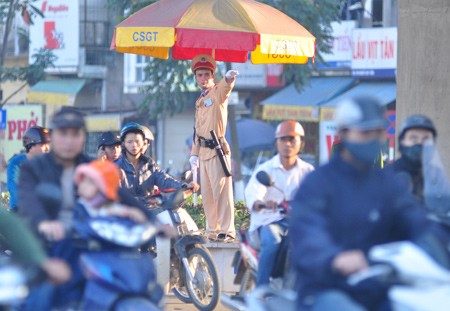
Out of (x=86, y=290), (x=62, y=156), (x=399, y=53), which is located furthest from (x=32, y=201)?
(x=399, y=53)

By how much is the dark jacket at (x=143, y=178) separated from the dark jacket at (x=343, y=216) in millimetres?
4866

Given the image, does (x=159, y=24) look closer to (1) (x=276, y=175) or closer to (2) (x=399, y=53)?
(2) (x=399, y=53)

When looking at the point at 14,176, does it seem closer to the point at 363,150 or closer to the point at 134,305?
the point at 134,305

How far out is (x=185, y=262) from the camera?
10.8 meters

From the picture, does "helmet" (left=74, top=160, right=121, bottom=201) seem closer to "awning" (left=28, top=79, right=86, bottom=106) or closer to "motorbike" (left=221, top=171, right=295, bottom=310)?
"motorbike" (left=221, top=171, right=295, bottom=310)

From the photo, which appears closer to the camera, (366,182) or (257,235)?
(366,182)

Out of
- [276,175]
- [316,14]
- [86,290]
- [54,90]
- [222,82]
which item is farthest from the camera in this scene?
[54,90]

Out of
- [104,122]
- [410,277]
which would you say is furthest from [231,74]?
[104,122]

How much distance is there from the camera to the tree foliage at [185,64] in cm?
2555

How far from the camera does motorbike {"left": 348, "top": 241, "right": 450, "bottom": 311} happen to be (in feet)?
19.2

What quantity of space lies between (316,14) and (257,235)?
57.5 ft

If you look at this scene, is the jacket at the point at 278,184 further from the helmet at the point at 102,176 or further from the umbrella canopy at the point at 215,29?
the umbrella canopy at the point at 215,29

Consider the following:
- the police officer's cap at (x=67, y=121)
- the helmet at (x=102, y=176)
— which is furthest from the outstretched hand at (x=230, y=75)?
the helmet at (x=102, y=176)

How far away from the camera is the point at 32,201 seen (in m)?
7.25
